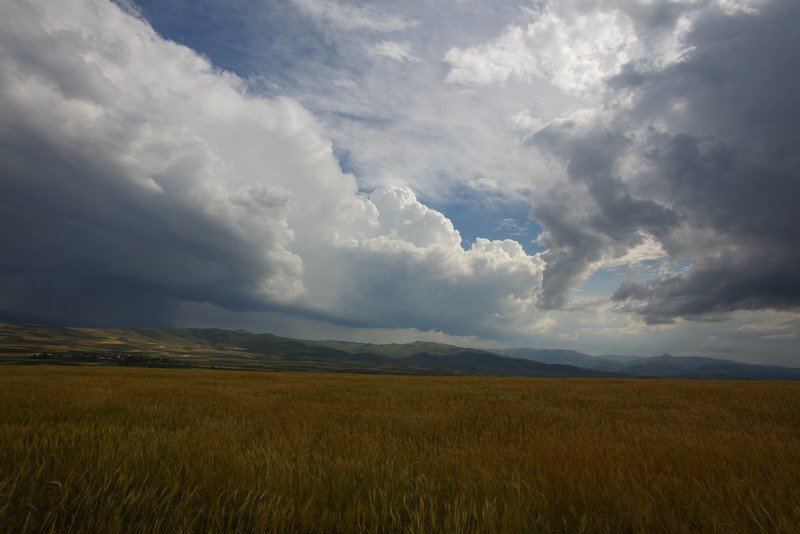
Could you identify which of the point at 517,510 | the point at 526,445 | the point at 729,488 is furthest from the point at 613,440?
the point at 517,510

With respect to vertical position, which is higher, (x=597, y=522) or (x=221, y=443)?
(x=597, y=522)

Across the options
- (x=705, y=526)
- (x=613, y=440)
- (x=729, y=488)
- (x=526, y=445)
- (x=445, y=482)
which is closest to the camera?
(x=705, y=526)

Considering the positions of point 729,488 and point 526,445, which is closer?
point 729,488

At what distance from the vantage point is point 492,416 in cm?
823

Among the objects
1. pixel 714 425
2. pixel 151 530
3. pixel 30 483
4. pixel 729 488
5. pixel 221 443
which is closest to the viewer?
pixel 151 530

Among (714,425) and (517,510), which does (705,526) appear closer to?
(517,510)

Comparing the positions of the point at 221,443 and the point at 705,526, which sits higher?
the point at 705,526

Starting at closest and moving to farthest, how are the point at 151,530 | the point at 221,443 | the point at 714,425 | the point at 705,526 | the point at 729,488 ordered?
the point at 151,530
the point at 705,526
the point at 729,488
the point at 221,443
the point at 714,425

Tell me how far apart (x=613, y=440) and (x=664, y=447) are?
2.53 feet

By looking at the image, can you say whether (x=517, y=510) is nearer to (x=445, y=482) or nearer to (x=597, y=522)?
(x=597, y=522)

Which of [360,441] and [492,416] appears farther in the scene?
[492,416]

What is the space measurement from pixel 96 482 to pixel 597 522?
3.67 metres

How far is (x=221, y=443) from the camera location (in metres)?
4.91

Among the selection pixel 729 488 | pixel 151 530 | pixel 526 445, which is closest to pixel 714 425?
pixel 526 445
